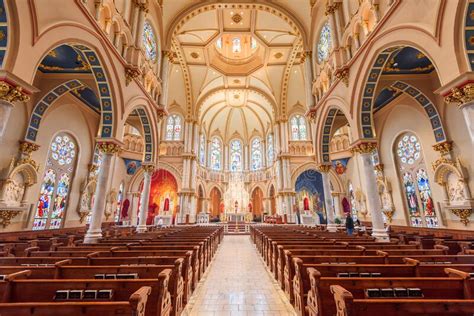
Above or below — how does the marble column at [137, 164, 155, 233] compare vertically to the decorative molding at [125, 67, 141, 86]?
below

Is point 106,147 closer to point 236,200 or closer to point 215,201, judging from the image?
point 236,200

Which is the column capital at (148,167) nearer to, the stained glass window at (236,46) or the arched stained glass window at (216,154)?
the stained glass window at (236,46)

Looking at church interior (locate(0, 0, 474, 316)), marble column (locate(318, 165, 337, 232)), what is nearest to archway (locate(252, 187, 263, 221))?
church interior (locate(0, 0, 474, 316))

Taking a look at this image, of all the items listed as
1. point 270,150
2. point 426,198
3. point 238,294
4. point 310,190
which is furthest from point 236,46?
point 238,294

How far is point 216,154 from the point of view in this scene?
32.4 m

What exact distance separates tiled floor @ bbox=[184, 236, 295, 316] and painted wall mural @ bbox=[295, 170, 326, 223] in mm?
18206

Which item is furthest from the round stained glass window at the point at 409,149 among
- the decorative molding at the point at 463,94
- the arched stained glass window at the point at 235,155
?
the arched stained glass window at the point at 235,155

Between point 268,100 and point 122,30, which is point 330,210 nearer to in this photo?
point 122,30

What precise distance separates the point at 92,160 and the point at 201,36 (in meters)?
14.6

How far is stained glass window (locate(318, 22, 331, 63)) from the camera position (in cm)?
1331

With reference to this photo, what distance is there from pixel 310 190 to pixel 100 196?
21167mm

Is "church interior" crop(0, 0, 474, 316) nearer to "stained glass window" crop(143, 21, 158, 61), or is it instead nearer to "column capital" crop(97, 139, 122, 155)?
"column capital" crop(97, 139, 122, 155)

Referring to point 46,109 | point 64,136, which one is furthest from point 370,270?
point 64,136

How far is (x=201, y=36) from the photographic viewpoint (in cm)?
2080
